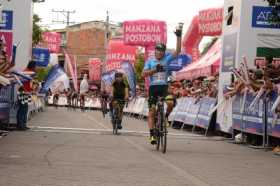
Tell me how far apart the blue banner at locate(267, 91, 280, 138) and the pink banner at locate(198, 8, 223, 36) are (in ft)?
57.1

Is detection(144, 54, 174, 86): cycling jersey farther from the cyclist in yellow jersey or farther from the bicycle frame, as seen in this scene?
the cyclist in yellow jersey

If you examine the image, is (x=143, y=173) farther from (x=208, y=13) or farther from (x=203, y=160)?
(x=208, y=13)

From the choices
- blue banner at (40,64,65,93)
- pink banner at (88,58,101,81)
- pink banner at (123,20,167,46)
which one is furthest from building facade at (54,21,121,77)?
blue banner at (40,64,65,93)

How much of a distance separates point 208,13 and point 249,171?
2327cm

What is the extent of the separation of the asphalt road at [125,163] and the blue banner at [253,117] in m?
0.59

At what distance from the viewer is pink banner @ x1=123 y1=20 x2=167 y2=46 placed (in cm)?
3928

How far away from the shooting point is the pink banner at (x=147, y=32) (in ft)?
129

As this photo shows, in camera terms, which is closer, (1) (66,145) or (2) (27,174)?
(2) (27,174)

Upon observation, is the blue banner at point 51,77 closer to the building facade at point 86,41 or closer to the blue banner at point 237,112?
the blue banner at point 237,112

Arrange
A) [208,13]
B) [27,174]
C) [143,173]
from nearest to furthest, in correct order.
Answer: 1. [27,174]
2. [143,173]
3. [208,13]

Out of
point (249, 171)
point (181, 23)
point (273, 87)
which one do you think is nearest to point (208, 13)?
point (181, 23)

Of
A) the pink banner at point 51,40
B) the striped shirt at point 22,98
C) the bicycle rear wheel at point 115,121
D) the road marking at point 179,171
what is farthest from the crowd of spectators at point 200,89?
the pink banner at point 51,40

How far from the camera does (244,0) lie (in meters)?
17.9

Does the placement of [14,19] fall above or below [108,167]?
above
